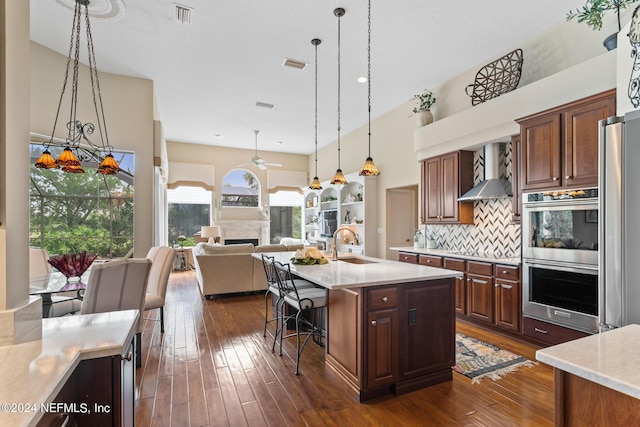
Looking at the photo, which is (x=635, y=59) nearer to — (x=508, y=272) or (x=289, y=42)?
(x=508, y=272)

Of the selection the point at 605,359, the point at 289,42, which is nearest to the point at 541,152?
the point at 605,359

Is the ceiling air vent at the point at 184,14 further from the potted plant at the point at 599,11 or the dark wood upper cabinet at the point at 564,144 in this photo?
the dark wood upper cabinet at the point at 564,144

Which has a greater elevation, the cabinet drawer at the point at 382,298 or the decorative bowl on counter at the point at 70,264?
Result: the decorative bowl on counter at the point at 70,264

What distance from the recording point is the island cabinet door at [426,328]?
241 centimetres

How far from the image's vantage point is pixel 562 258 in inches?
117

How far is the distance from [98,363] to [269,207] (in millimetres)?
8715

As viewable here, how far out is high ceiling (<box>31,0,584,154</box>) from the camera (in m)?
3.17

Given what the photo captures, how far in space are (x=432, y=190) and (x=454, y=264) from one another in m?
1.32

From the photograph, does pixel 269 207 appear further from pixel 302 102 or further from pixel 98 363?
pixel 98 363

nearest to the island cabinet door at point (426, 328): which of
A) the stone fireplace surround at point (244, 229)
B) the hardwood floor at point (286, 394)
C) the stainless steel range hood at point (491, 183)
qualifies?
the hardwood floor at point (286, 394)

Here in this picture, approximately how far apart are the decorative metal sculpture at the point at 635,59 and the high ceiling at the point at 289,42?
1669 mm

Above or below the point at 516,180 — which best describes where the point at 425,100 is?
above

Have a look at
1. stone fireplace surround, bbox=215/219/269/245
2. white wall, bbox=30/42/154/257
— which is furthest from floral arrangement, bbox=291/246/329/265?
stone fireplace surround, bbox=215/219/269/245

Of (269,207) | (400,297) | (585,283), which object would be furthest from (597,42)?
(269,207)
